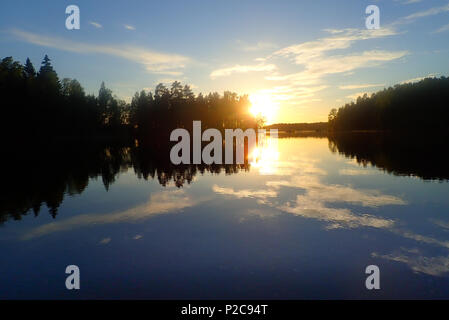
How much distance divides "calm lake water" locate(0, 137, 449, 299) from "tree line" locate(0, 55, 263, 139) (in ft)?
209

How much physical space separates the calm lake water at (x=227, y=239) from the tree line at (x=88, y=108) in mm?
63762

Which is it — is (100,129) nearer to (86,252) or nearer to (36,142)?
(36,142)

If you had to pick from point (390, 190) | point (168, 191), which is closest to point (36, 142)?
point (168, 191)

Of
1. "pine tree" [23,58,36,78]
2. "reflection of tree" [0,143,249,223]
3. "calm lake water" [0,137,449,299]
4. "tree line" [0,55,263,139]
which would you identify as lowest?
"calm lake water" [0,137,449,299]

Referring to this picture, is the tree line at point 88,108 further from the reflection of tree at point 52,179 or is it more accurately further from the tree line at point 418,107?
the tree line at point 418,107

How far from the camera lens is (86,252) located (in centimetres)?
1380

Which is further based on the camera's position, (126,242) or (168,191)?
(168,191)

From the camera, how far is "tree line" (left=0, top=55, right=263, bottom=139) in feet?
262

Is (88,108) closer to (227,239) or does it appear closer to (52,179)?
(52,179)

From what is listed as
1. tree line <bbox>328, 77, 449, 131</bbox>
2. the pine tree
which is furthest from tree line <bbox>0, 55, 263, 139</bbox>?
tree line <bbox>328, 77, 449, 131</bbox>

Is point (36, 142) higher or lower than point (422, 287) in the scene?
higher

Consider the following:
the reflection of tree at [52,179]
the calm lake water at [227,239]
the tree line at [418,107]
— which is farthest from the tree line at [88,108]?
the tree line at [418,107]

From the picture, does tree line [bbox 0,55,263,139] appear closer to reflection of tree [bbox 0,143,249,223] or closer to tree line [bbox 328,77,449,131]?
reflection of tree [bbox 0,143,249,223]
